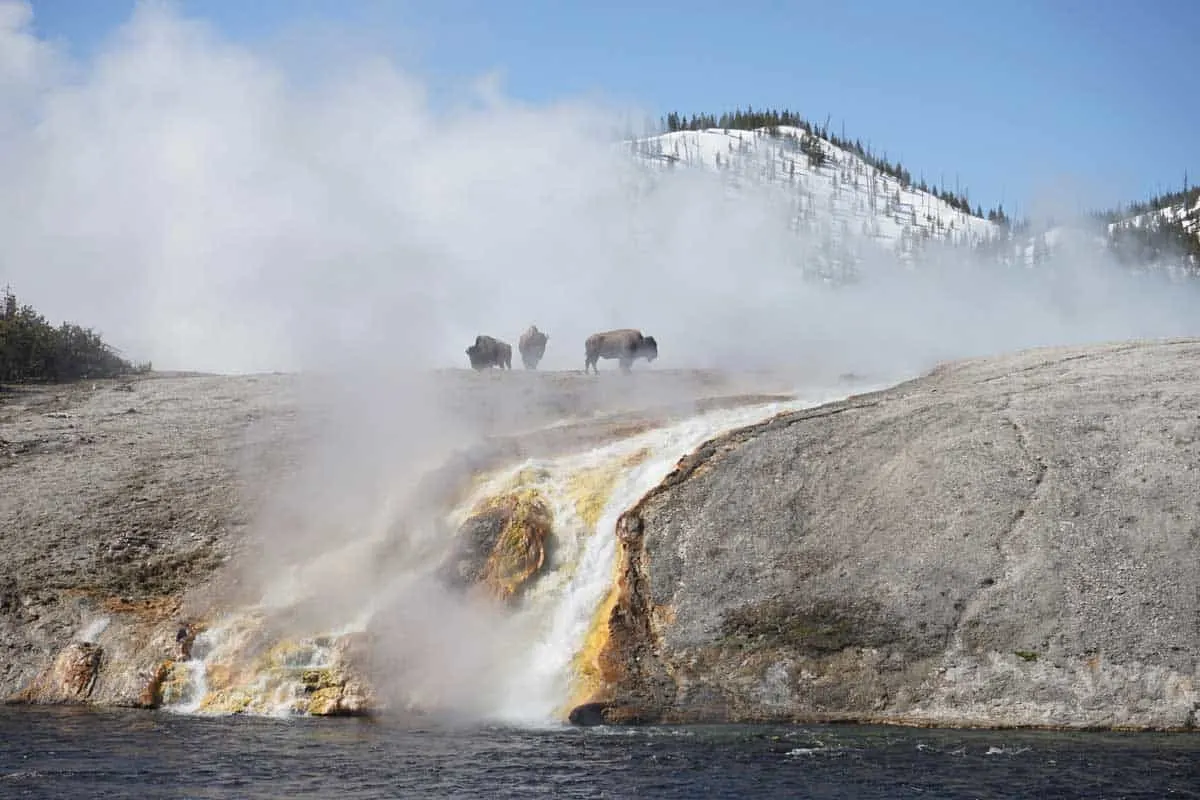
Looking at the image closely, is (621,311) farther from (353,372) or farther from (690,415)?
(690,415)

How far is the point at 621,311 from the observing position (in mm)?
54438

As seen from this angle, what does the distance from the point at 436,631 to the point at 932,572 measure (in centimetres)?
611

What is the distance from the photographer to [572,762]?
11977 millimetres

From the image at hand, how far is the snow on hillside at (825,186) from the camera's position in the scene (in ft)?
301

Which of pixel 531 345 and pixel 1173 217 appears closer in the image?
pixel 531 345

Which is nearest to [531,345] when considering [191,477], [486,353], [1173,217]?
[486,353]

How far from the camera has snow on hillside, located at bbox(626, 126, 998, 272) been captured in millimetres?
91812

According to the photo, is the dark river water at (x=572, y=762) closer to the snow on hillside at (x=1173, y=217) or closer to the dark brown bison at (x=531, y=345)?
the dark brown bison at (x=531, y=345)

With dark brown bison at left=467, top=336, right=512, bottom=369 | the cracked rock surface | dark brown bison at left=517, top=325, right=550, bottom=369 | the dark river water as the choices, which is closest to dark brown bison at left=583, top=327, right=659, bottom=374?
dark brown bison at left=467, top=336, right=512, bottom=369

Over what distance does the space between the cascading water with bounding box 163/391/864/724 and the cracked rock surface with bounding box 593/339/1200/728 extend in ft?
2.33

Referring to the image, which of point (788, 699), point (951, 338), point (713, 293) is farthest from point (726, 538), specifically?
point (713, 293)

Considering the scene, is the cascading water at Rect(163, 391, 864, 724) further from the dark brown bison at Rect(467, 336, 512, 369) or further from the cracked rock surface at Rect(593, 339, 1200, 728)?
the dark brown bison at Rect(467, 336, 512, 369)

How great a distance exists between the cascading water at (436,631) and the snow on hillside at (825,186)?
71.7m

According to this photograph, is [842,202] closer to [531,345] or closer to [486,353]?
[531,345]
